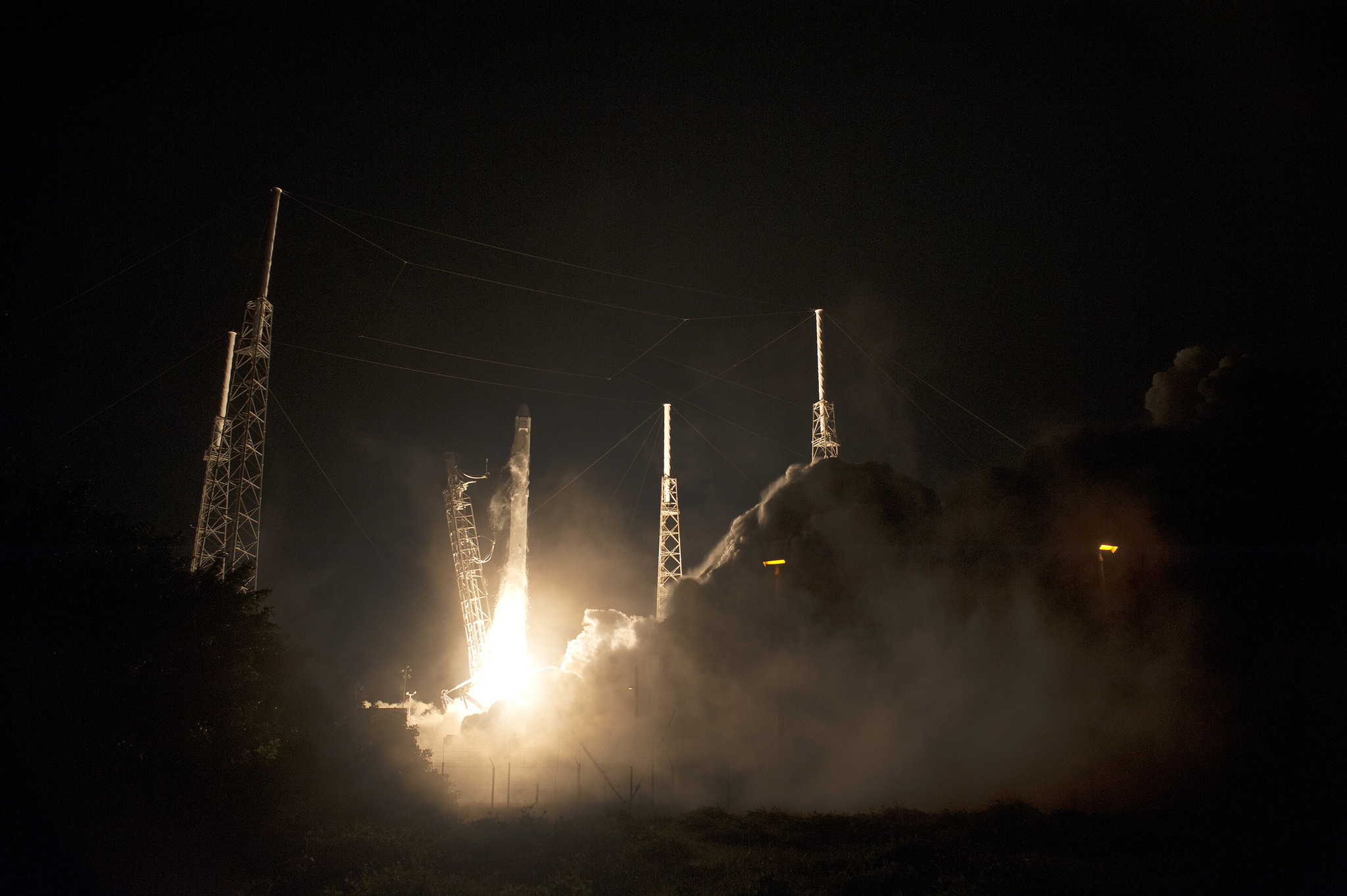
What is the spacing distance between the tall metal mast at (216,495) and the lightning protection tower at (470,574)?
37.9 m

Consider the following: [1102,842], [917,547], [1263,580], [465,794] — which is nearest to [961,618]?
Result: [917,547]

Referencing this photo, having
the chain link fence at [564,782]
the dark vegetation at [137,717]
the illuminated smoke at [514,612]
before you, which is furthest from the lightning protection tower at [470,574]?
the dark vegetation at [137,717]

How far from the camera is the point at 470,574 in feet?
263

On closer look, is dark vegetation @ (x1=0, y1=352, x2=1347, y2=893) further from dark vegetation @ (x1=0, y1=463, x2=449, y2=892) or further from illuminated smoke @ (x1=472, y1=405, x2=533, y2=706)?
illuminated smoke @ (x1=472, y1=405, x2=533, y2=706)

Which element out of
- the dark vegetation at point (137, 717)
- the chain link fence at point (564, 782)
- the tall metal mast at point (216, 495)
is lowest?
the chain link fence at point (564, 782)

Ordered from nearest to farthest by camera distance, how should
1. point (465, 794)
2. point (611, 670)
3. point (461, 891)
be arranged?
point (461, 891)
point (465, 794)
point (611, 670)

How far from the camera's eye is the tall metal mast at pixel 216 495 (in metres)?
39.6

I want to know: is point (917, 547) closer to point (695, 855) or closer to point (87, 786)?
point (695, 855)

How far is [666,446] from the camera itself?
61.1m

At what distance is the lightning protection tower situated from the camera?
79562mm

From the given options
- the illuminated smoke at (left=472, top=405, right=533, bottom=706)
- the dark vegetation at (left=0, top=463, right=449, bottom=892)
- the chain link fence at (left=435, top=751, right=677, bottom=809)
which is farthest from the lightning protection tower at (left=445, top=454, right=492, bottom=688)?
the dark vegetation at (left=0, top=463, right=449, bottom=892)

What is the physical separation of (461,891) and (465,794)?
91.3ft

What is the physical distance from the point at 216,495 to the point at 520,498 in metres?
45.5

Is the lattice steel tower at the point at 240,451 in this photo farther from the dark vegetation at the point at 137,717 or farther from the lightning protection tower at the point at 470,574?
the lightning protection tower at the point at 470,574
